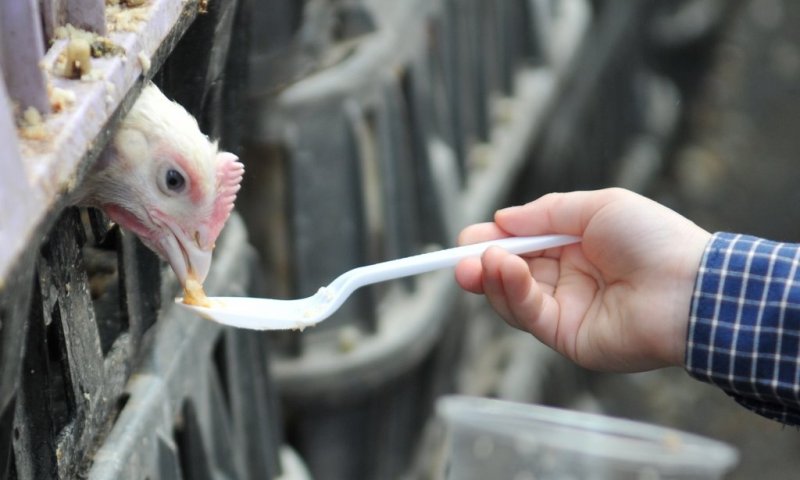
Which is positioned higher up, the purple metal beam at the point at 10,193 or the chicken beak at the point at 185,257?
the purple metal beam at the point at 10,193

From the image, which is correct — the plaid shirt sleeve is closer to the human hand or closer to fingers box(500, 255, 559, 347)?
the human hand

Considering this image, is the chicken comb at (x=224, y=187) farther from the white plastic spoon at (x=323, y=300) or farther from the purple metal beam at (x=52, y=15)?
the purple metal beam at (x=52, y=15)

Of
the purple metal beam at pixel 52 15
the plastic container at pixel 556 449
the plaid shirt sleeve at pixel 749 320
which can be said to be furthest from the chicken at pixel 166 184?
the plastic container at pixel 556 449

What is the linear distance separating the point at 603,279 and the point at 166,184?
48cm

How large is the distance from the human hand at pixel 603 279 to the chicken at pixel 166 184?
25 centimetres

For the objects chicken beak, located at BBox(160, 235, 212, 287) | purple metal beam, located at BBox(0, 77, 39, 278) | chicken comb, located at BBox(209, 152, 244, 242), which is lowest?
chicken beak, located at BBox(160, 235, 212, 287)

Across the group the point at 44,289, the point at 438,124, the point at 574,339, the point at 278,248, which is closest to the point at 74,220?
the point at 44,289

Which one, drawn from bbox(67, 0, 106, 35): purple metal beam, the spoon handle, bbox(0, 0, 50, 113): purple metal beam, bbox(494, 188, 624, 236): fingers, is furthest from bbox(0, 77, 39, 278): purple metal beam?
bbox(494, 188, 624, 236): fingers

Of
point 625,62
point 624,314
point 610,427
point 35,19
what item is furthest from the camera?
point 625,62

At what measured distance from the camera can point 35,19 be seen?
0.75 meters

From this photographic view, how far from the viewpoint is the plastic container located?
6.86 feet

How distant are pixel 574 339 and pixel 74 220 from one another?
0.52 m

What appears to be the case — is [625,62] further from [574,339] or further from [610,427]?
[574,339]

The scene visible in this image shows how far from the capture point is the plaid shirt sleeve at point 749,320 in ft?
3.65
